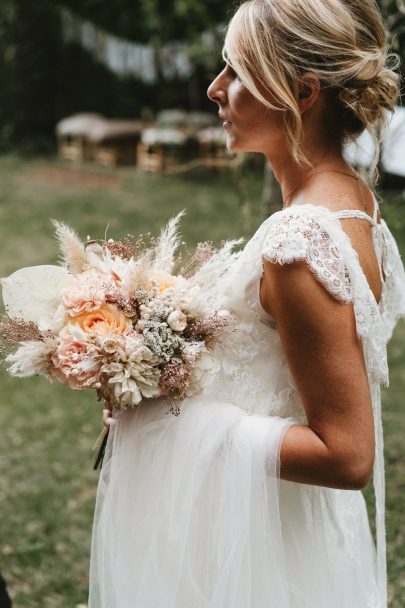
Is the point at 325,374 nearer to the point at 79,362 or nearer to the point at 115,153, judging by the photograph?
the point at 79,362

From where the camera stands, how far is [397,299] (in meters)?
1.94

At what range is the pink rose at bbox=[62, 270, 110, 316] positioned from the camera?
4.98 feet

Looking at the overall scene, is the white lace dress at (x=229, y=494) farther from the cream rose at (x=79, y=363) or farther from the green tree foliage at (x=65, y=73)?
the green tree foliage at (x=65, y=73)

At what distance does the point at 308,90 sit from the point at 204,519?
103cm

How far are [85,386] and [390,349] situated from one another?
4.94 m

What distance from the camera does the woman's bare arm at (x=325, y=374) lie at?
141 cm

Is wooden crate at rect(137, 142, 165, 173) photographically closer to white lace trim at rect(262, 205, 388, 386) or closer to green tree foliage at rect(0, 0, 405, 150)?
green tree foliage at rect(0, 0, 405, 150)

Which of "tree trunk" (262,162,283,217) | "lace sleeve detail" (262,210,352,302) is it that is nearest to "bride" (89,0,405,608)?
"lace sleeve detail" (262,210,352,302)

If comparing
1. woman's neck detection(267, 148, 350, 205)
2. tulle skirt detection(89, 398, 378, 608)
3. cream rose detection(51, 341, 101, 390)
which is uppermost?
woman's neck detection(267, 148, 350, 205)

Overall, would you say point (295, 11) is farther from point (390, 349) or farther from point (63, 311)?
point (390, 349)

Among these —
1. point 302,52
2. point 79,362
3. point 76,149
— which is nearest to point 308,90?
point 302,52

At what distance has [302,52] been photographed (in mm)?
1521

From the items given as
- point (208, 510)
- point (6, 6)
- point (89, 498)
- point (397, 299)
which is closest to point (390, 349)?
point (89, 498)

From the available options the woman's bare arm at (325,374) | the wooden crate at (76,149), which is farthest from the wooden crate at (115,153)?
the woman's bare arm at (325,374)
